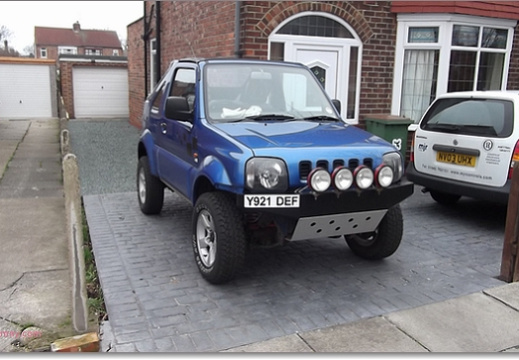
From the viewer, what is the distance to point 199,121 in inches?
190

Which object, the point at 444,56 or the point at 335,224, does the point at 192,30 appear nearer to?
the point at 444,56

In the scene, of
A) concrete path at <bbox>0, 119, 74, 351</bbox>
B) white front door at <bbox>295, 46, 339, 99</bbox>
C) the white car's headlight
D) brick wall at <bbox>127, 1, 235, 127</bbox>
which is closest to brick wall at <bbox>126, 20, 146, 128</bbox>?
brick wall at <bbox>127, 1, 235, 127</bbox>

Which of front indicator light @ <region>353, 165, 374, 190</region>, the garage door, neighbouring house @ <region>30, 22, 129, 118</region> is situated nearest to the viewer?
front indicator light @ <region>353, 165, 374, 190</region>

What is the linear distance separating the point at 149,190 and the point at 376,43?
5241 millimetres

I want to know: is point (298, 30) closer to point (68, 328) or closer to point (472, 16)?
point (472, 16)

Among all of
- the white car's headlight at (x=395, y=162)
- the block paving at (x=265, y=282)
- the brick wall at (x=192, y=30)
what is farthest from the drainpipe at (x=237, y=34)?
the white car's headlight at (x=395, y=162)

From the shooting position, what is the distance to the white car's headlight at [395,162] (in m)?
4.32

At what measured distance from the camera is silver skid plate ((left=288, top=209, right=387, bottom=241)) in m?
4.09

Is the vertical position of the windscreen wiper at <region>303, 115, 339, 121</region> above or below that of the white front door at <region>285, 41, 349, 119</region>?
below

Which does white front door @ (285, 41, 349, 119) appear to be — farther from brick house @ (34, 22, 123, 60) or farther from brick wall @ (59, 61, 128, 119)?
brick house @ (34, 22, 123, 60)

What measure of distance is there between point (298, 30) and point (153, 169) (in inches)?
153

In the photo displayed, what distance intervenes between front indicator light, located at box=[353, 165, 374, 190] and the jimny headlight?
1.90 ft

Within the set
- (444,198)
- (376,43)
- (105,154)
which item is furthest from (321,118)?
(105,154)

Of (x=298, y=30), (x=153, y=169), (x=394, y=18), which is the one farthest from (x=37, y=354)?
(x=394, y=18)
